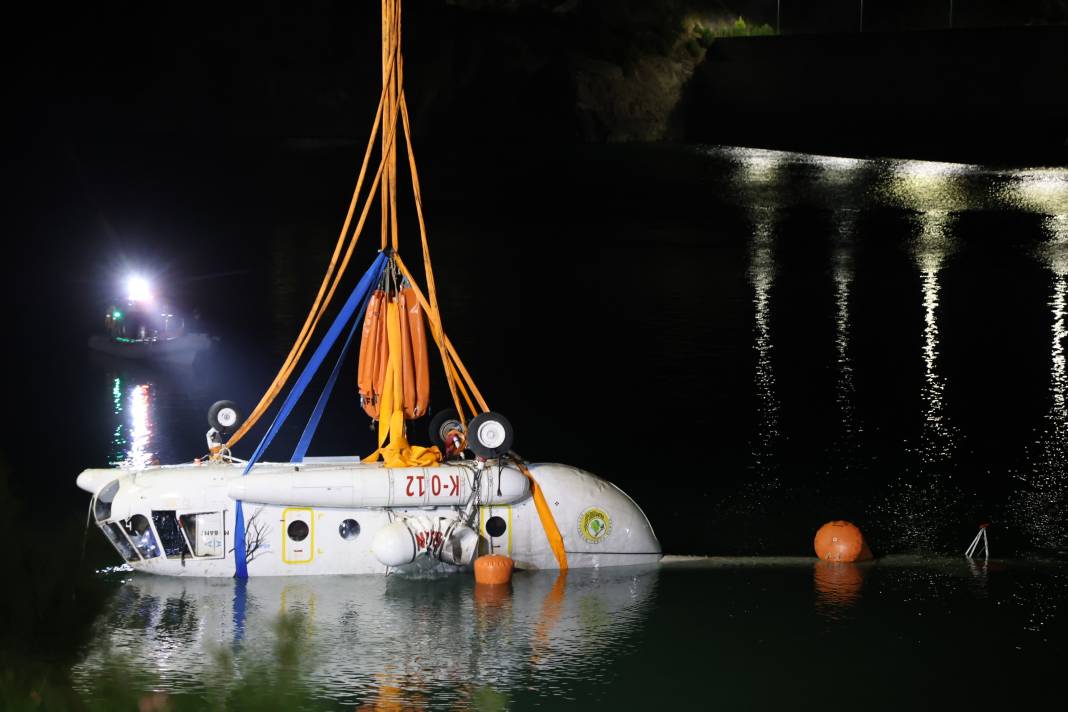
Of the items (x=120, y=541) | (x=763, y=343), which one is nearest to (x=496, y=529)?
(x=120, y=541)

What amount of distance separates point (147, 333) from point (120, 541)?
44.7 feet

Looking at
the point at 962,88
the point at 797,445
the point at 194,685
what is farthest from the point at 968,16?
the point at 194,685

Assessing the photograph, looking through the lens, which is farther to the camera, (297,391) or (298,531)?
(297,391)

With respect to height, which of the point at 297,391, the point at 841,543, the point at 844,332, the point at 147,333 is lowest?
the point at 841,543

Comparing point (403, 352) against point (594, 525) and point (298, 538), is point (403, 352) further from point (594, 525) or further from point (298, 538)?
point (594, 525)

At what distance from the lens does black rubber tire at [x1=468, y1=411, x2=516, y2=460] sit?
15516mm

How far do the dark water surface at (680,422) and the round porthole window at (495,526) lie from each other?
29.5 inches

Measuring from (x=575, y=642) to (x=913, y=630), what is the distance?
405cm

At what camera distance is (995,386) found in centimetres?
2733

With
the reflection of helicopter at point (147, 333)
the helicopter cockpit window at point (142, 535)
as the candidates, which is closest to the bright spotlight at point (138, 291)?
the reflection of helicopter at point (147, 333)

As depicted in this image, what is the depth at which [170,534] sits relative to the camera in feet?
50.7

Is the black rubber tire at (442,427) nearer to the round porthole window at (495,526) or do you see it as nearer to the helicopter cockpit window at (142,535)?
the round porthole window at (495,526)

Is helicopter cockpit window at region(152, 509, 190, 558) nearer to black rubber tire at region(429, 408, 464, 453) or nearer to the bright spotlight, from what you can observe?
black rubber tire at region(429, 408, 464, 453)

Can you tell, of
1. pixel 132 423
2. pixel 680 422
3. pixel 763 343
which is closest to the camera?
pixel 132 423
